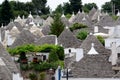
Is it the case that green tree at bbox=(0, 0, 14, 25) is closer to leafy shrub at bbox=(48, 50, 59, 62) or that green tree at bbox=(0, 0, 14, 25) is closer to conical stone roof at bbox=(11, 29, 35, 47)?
conical stone roof at bbox=(11, 29, 35, 47)

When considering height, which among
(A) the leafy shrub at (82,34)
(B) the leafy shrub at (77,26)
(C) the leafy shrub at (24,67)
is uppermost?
(B) the leafy shrub at (77,26)

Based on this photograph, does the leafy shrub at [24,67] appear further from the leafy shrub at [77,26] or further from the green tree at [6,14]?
the green tree at [6,14]

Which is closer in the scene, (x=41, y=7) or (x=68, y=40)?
(x=68, y=40)

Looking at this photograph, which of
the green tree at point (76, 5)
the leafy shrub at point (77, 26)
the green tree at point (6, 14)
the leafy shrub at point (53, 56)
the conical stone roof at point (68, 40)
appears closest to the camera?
the leafy shrub at point (53, 56)

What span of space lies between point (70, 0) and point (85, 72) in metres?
92.4

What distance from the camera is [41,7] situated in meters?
162

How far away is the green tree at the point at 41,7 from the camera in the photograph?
16250 cm

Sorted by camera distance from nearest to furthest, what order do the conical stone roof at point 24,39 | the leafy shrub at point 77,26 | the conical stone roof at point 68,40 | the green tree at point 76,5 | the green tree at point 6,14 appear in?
the conical stone roof at point 68,40 → the conical stone roof at point 24,39 → the leafy shrub at point 77,26 → the green tree at point 6,14 → the green tree at point 76,5

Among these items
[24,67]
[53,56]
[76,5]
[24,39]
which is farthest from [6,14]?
[24,67]

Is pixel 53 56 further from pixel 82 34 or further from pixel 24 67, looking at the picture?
pixel 82 34

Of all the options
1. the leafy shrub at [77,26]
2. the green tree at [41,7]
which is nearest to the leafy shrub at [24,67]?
the leafy shrub at [77,26]

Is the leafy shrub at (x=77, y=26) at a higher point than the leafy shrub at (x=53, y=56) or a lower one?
higher

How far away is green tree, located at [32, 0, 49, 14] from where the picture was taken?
162m

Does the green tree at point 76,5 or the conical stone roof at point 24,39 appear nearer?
the conical stone roof at point 24,39
